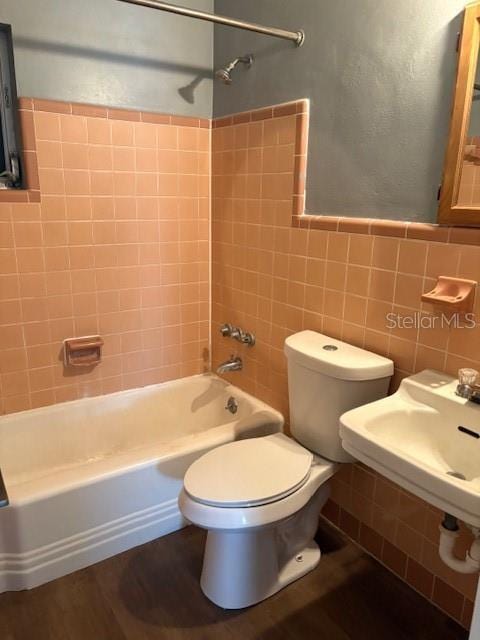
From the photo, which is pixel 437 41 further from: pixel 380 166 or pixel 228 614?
pixel 228 614

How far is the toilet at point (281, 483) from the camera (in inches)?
58.1

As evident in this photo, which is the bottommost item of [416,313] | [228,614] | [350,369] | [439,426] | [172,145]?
[228,614]

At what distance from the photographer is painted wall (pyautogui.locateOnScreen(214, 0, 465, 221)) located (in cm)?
140

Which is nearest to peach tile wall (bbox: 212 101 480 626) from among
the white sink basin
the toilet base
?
the white sink basin

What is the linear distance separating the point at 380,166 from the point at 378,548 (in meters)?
1.43

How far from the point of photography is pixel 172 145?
7.48ft

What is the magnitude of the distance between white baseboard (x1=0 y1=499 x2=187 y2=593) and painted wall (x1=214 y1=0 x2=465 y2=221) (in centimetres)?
142

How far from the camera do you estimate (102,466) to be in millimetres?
1782

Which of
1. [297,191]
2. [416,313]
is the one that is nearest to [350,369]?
[416,313]

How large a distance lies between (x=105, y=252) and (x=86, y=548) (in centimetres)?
127

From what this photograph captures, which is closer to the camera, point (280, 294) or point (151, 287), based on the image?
point (280, 294)

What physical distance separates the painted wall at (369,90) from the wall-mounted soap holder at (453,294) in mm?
227

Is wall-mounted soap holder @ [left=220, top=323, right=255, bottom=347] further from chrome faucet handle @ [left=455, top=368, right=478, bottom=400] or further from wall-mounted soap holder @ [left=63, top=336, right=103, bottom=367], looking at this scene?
chrome faucet handle @ [left=455, top=368, right=478, bottom=400]

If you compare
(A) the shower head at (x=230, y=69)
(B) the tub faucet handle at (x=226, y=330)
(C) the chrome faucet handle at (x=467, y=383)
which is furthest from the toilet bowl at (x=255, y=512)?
(A) the shower head at (x=230, y=69)
